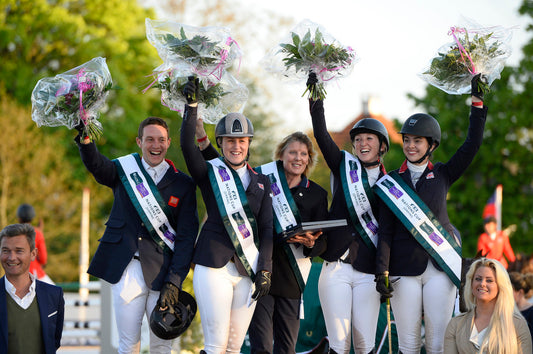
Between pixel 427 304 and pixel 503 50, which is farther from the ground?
pixel 503 50

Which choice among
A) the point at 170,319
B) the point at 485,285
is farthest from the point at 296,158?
the point at 485,285

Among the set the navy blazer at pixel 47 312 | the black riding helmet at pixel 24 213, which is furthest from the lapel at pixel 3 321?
the black riding helmet at pixel 24 213

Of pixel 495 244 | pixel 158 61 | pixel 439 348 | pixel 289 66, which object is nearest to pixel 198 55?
pixel 289 66

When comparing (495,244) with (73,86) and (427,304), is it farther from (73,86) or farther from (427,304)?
A: (73,86)

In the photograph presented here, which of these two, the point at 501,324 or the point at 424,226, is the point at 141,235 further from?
the point at 501,324

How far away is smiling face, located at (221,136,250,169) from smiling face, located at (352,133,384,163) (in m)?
0.91

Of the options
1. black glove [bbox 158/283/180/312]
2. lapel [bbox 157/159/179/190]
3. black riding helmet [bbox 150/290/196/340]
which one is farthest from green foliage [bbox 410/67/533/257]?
black glove [bbox 158/283/180/312]

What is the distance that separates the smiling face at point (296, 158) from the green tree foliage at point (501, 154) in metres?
14.5

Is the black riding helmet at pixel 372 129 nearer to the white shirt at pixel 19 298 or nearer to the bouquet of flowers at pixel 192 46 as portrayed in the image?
the bouquet of flowers at pixel 192 46

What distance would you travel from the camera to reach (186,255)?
15.9ft

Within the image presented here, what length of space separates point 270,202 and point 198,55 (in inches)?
45.3

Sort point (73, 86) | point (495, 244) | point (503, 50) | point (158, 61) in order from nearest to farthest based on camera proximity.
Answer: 1. point (73, 86)
2. point (503, 50)
3. point (495, 244)
4. point (158, 61)

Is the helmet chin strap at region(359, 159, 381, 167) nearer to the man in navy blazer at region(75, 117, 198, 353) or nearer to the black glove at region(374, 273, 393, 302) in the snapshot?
the black glove at region(374, 273, 393, 302)

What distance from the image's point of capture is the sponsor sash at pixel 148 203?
16.1 ft
